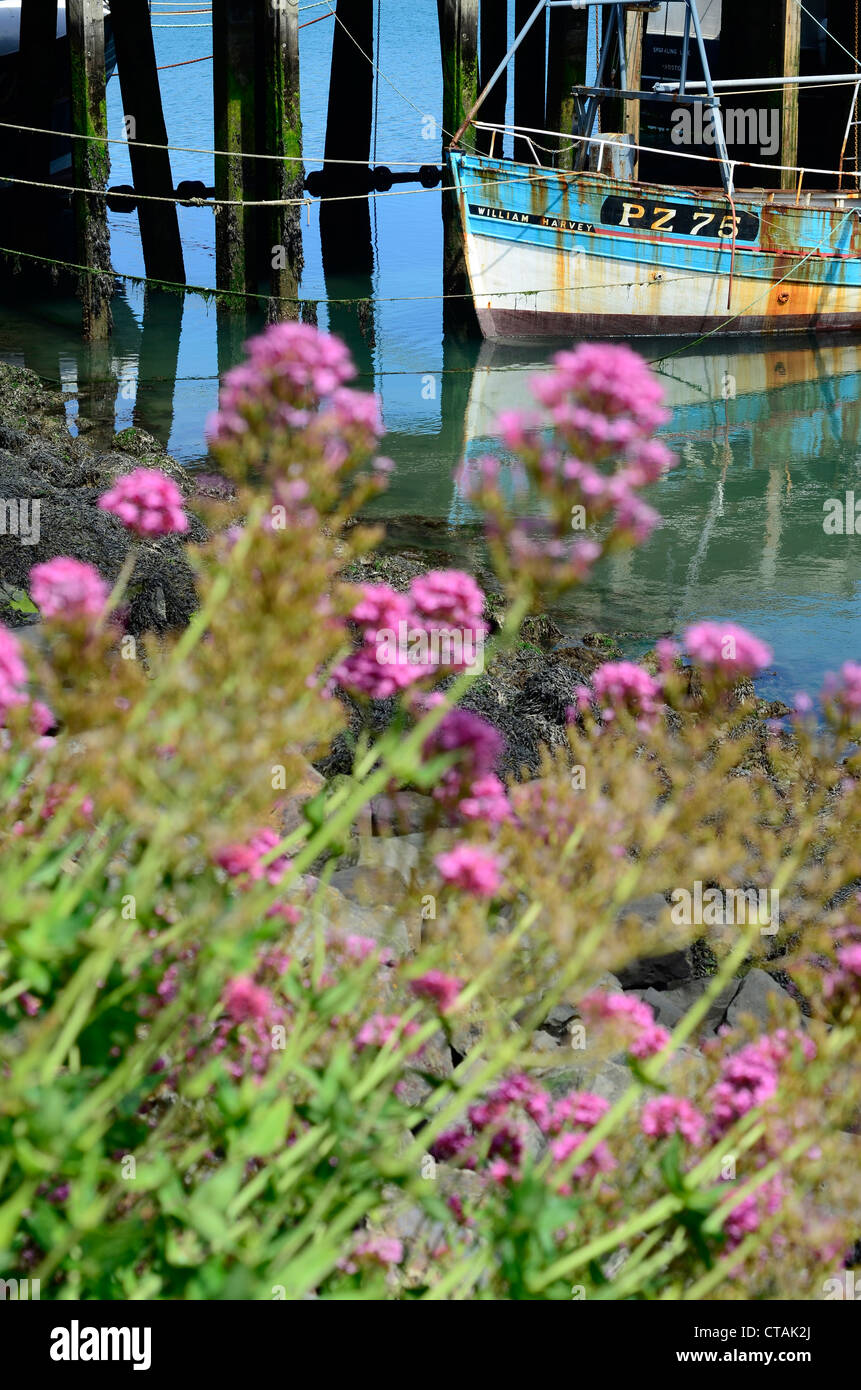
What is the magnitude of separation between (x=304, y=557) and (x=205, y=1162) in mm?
1012

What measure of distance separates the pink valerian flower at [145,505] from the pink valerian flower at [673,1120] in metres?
1.10

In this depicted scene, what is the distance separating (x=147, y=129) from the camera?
67.2 feet

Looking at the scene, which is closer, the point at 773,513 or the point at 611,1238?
the point at 611,1238

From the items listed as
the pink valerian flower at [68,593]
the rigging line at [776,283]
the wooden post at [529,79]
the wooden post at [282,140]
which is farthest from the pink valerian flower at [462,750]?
the wooden post at [529,79]

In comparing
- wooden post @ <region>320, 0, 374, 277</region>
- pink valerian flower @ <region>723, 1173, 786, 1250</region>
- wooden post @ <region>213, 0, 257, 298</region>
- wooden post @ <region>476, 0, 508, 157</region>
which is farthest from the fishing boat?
pink valerian flower @ <region>723, 1173, 786, 1250</region>

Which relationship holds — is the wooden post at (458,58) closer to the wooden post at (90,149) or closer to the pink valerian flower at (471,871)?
the wooden post at (90,149)

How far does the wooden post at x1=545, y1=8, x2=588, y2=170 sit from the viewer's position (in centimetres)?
2131

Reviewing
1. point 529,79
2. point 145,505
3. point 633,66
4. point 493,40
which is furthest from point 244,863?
point 493,40

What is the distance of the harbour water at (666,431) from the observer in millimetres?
12016

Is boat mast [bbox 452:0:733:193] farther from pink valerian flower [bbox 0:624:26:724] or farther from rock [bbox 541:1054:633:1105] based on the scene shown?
pink valerian flower [bbox 0:624:26:724]

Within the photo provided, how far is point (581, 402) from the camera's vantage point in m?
1.73

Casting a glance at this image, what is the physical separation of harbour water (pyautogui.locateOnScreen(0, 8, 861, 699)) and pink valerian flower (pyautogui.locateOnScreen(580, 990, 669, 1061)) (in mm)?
8162

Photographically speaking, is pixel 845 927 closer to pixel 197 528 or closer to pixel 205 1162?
pixel 205 1162
